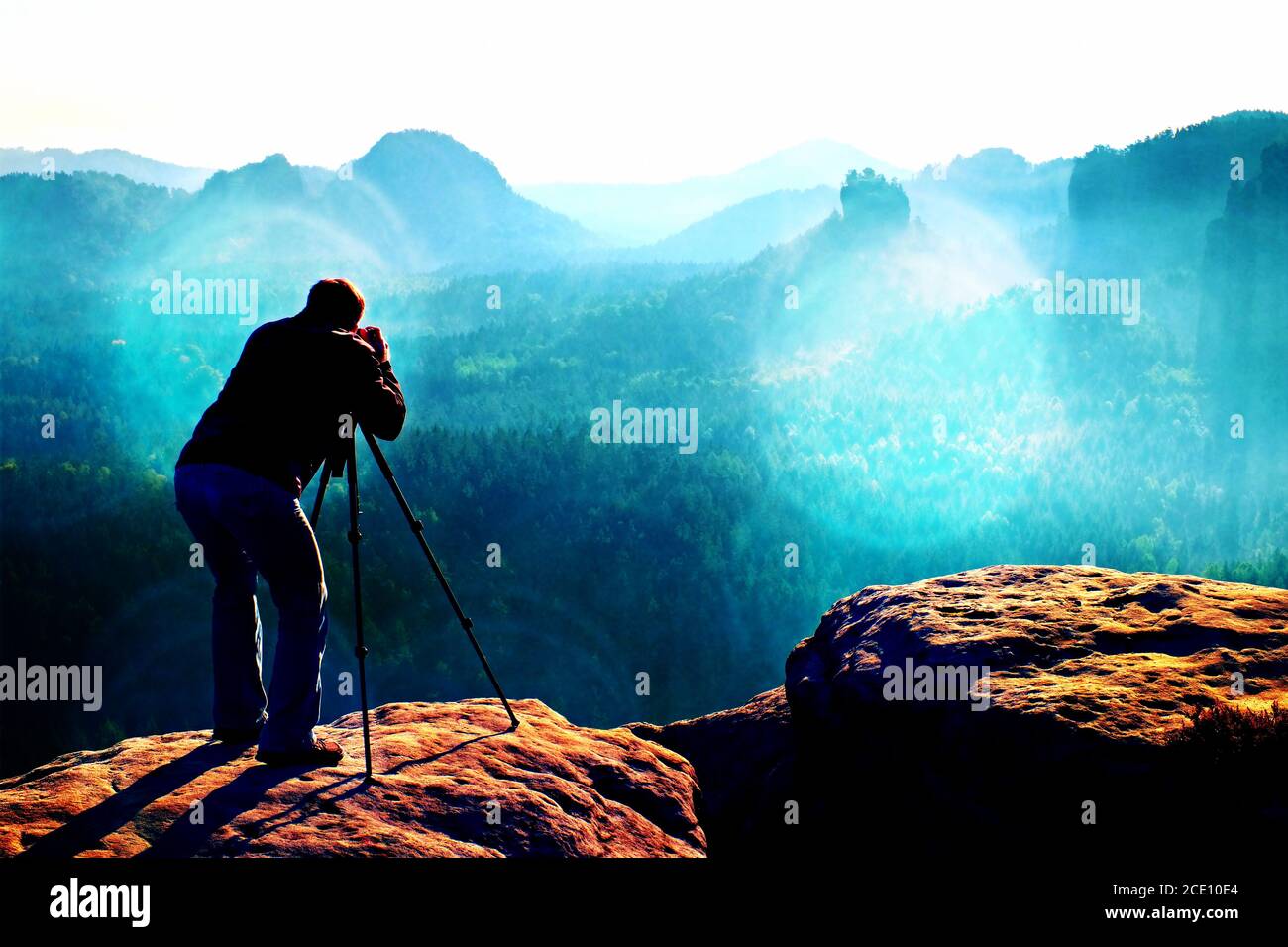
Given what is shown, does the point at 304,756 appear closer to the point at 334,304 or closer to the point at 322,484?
the point at 322,484

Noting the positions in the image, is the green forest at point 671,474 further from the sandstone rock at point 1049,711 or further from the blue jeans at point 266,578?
the blue jeans at point 266,578

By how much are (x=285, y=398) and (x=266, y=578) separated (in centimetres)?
133

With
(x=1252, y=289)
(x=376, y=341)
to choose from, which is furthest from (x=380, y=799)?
(x=1252, y=289)

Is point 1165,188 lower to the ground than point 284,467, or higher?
higher

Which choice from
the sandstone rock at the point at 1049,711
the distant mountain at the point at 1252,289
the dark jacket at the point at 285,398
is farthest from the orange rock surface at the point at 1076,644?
the distant mountain at the point at 1252,289

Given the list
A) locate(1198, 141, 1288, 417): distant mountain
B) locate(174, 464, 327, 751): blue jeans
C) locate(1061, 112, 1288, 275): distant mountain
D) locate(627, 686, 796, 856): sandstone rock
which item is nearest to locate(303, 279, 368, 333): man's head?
locate(174, 464, 327, 751): blue jeans

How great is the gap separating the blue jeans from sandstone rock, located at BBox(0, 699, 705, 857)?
1.88 ft

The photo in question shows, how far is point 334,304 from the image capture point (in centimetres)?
799

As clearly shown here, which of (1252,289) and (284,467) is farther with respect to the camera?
(1252,289)

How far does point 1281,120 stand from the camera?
191 meters

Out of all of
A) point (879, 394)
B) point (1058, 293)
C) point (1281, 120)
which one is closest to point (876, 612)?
point (879, 394)

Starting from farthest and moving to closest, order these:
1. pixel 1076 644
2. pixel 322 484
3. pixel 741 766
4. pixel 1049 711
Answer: pixel 741 766 → pixel 1076 644 → pixel 322 484 → pixel 1049 711

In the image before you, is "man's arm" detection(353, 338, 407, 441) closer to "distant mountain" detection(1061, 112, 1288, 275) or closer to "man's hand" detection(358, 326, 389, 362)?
"man's hand" detection(358, 326, 389, 362)

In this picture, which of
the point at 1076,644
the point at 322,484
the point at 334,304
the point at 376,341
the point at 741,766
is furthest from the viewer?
the point at 741,766
